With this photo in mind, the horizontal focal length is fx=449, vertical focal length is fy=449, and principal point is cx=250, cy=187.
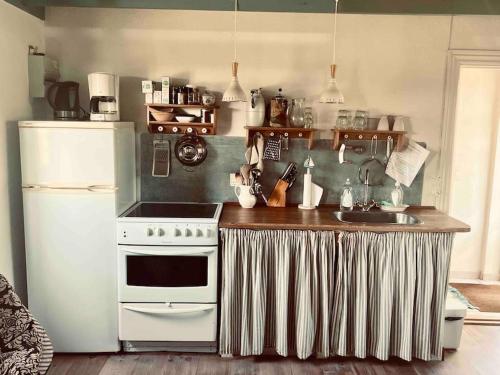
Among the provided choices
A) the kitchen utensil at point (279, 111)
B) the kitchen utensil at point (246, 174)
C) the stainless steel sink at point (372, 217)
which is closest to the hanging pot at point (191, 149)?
the kitchen utensil at point (246, 174)

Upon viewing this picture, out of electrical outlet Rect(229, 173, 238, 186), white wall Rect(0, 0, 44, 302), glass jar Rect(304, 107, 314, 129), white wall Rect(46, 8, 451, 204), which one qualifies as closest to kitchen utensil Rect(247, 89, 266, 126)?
white wall Rect(46, 8, 451, 204)

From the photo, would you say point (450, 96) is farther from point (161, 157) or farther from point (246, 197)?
point (161, 157)

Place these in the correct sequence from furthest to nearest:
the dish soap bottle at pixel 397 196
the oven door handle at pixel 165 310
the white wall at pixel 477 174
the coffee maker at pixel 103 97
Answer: the white wall at pixel 477 174 → the dish soap bottle at pixel 397 196 → the coffee maker at pixel 103 97 → the oven door handle at pixel 165 310

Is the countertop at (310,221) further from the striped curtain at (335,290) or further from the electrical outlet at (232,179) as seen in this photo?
the electrical outlet at (232,179)

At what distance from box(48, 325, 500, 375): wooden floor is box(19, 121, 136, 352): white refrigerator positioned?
11 cm

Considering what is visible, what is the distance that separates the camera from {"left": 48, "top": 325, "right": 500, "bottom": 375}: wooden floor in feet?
9.01

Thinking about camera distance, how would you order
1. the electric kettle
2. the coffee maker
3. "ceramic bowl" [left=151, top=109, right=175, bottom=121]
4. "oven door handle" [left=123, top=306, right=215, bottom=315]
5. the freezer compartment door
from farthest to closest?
"ceramic bowl" [left=151, top=109, right=175, bottom=121]
the electric kettle
the coffee maker
"oven door handle" [left=123, top=306, right=215, bottom=315]
the freezer compartment door

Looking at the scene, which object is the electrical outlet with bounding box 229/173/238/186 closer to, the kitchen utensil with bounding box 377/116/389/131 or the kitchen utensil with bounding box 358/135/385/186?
the kitchen utensil with bounding box 358/135/385/186

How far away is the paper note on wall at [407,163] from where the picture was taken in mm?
3303

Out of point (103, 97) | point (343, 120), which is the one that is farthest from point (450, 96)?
point (103, 97)

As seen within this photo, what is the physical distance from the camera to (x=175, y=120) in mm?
3217

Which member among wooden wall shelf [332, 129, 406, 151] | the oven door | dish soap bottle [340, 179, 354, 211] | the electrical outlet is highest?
wooden wall shelf [332, 129, 406, 151]

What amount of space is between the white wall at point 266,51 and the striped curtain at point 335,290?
1.10 metres

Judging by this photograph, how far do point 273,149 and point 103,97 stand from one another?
1225 mm
